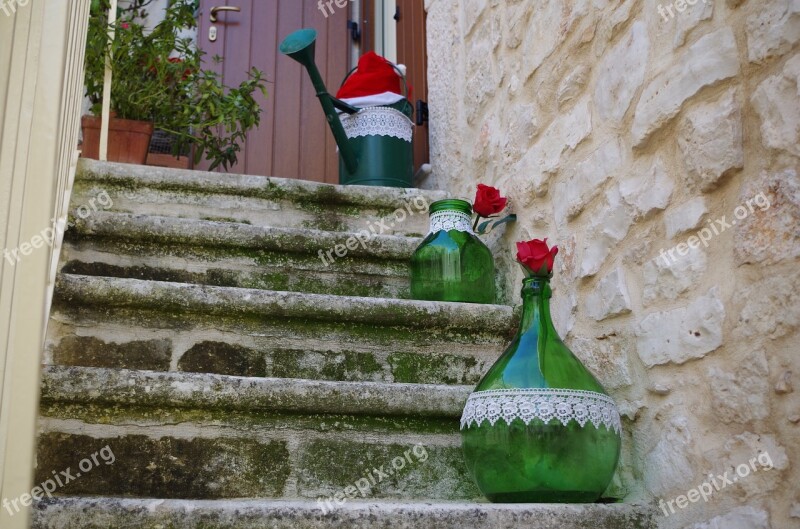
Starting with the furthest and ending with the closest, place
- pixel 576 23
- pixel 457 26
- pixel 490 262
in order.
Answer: pixel 457 26 < pixel 490 262 < pixel 576 23

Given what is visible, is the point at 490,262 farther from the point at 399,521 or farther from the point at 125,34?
the point at 125,34

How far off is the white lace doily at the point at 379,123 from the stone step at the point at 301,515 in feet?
5.77

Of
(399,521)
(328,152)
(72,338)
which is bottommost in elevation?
(399,521)

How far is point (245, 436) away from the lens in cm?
145

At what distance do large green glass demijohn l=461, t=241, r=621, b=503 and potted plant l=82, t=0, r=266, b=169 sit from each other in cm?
204

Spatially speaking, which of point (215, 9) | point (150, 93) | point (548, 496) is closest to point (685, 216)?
point (548, 496)

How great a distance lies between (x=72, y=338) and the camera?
163 centimetres

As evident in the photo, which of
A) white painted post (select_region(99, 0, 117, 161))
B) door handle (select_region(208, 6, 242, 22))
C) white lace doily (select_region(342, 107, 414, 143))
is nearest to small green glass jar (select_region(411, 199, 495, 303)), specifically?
white lace doily (select_region(342, 107, 414, 143))

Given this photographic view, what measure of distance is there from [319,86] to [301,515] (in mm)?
1664

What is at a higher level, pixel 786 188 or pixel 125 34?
pixel 125 34

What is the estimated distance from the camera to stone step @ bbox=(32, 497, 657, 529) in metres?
1.09

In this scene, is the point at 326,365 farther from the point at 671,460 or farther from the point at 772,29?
the point at 772,29

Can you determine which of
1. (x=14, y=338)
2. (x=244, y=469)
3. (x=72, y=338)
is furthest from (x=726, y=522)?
(x=72, y=338)

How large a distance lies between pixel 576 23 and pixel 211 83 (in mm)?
1788
